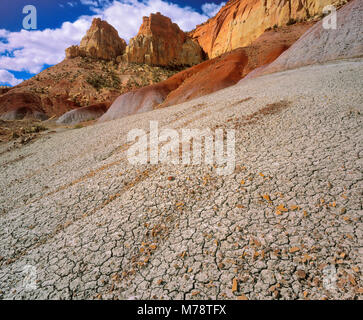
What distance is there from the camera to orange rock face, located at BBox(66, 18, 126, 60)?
1891 inches

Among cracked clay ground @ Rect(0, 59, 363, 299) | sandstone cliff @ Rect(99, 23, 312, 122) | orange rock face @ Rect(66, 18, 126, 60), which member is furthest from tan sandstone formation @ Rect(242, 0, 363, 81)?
orange rock face @ Rect(66, 18, 126, 60)

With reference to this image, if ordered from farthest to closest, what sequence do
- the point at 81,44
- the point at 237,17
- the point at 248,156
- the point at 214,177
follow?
the point at 81,44, the point at 237,17, the point at 248,156, the point at 214,177

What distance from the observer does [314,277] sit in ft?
5.93

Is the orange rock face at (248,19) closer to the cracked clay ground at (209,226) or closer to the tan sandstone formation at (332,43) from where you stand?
the tan sandstone formation at (332,43)

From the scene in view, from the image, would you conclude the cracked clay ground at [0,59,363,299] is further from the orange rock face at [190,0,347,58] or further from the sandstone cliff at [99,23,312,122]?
the orange rock face at [190,0,347,58]

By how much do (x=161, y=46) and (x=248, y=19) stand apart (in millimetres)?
23729

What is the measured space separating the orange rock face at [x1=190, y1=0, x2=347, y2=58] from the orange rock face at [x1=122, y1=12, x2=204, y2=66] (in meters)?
5.32

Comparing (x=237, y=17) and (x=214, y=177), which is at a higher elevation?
(x=237, y=17)

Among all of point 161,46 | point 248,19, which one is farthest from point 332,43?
point 161,46

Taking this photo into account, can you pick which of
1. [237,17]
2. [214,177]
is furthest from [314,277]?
[237,17]

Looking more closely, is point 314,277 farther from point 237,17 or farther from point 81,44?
point 81,44

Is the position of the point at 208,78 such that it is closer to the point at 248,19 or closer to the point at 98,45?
the point at 248,19

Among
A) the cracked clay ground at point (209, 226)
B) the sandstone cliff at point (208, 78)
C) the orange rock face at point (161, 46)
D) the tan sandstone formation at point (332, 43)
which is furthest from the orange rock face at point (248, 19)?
the cracked clay ground at point (209, 226)
